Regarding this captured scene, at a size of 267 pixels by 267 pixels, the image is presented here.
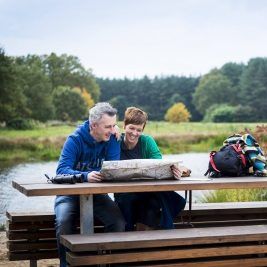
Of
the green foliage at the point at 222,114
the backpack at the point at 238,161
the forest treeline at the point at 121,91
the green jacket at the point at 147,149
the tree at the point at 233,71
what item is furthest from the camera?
the tree at the point at 233,71

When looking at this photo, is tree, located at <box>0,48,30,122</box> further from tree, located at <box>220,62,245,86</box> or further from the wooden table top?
tree, located at <box>220,62,245,86</box>

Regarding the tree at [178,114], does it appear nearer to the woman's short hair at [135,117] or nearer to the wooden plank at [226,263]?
the woman's short hair at [135,117]

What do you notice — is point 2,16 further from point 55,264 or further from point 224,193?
point 55,264

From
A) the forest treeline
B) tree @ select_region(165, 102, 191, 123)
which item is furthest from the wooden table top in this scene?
tree @ select_region(165, 102, 191, 123)

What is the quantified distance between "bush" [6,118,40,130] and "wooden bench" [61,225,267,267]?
27408 millimetres

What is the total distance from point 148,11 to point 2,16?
553 inches

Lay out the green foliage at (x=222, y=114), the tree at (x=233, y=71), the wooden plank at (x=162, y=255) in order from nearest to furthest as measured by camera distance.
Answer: the wooden plank at (x=162, y=255) < the green foliage at (x=222, y=114) < the tree at (x=233, y=71)

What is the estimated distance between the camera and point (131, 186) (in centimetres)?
436

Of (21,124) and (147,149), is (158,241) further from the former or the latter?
(21,124)

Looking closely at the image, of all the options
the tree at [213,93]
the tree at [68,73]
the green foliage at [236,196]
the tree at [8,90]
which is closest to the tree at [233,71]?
the tree at [213,93]

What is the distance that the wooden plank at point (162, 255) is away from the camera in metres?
4.14

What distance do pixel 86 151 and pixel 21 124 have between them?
2835 cm

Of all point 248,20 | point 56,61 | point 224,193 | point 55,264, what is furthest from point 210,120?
point 55,264

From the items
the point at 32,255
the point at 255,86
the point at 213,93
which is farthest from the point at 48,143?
the point at 213,93
